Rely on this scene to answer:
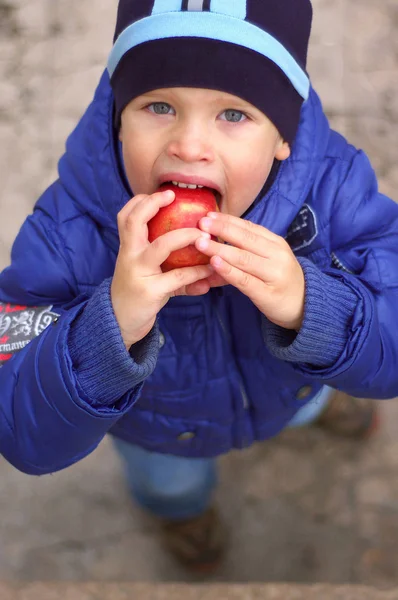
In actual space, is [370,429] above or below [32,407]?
below

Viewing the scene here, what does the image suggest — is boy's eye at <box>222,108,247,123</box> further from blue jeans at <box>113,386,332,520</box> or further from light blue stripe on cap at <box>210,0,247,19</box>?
blue jeans at <box>113,386,332,520</box>

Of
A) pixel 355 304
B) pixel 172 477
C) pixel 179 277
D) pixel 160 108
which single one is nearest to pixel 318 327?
pixel 355 304

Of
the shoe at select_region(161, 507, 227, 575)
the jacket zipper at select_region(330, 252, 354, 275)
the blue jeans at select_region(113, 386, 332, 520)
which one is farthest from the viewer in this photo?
the shoe at select_region(161, 507, 227, 575)

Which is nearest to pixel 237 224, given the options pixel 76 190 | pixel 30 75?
pixel 76 190

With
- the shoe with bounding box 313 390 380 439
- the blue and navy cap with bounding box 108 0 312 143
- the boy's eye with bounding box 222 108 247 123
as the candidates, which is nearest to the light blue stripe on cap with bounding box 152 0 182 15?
the blue and navy cap with bounding box 108 0 312 143

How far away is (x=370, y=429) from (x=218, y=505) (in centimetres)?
35

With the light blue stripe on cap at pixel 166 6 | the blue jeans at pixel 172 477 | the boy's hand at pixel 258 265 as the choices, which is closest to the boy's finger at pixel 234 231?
the boy's hand at pixel 258 265

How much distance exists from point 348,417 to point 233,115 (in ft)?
2.76

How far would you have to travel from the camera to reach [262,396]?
1.00 metres

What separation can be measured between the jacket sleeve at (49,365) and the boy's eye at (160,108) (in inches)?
8.0

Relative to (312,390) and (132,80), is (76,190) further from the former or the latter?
(312,390)

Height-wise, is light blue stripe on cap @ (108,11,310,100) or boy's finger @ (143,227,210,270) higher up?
light blue stripe on cap @ (108,11,310,100)

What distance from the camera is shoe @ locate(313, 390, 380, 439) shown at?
1.43 m

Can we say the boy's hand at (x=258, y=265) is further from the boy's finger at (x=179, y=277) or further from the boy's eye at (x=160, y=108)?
the boy's eye at (x=160, y=108)
